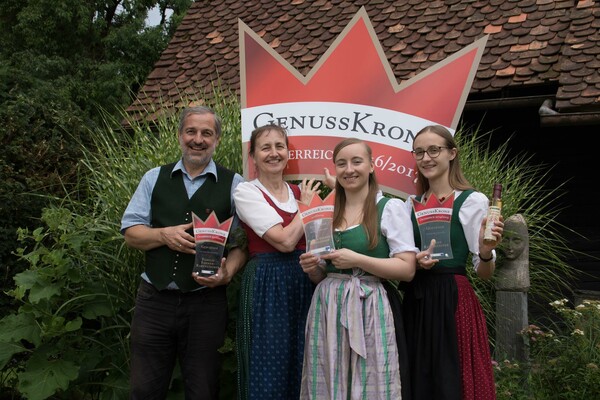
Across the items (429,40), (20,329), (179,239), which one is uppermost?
(429,40)

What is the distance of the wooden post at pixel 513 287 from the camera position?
371cm

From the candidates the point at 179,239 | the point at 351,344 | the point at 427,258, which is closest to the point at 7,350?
the point at 179,239

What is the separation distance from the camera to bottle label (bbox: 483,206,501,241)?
2678mm

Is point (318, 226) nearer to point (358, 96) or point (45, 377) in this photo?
point (358, 96)

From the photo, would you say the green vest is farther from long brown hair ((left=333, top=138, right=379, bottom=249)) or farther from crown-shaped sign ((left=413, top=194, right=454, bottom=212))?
crown-shaped sign ((left=413, top=194, right=454, bottom=212))

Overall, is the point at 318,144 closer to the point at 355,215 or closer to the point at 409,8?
the point at 355,215

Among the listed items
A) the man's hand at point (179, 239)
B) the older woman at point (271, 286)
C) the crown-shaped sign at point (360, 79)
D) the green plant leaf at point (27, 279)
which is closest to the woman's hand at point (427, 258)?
the older woman at point (271, 286)

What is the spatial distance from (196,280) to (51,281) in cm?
110

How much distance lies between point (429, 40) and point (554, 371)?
4.45m

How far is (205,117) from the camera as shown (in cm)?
318

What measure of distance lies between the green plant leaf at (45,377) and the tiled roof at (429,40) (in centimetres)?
200

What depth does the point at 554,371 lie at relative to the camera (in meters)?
3.64

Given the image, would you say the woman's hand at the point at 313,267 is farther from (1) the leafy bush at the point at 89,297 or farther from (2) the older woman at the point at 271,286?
(1) the leafy bush at the point at 89,297

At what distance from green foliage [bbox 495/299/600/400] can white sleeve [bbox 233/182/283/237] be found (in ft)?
4.88
